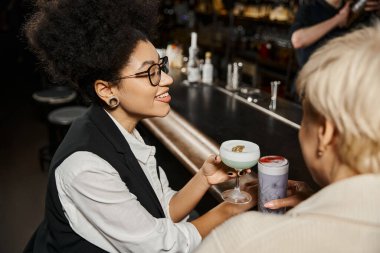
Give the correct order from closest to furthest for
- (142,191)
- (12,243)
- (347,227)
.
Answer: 1. (347,227)
2. (142,191)
3. (12,243)

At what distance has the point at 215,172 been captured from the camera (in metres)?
1.56

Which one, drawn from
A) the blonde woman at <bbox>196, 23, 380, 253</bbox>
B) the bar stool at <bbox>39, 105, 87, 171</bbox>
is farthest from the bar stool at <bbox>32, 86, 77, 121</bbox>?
the blonde woman at <bbox>196, 23, 380, 253</bbox>

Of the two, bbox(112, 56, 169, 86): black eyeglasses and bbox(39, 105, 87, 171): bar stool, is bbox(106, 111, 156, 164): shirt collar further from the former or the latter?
bbox(39, 105, 87, 171): bar stool

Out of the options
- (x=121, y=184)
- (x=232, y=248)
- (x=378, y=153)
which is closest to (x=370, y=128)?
(x=378, y=153)

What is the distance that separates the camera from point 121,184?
130cm

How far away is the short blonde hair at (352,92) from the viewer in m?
0.77

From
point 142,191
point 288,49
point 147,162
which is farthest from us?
point 288,49

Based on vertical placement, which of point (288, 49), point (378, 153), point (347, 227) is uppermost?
point (378, 153)

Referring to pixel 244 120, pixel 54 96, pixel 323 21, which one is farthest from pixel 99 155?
pixel 54 96

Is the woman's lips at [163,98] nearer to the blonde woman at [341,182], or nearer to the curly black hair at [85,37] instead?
the curly black hair at [85,37]

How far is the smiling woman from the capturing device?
4.12 ft

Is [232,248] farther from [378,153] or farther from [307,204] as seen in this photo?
[378,153]

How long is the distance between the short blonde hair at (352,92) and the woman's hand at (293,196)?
406 mm

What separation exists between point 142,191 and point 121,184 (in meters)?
0.12
